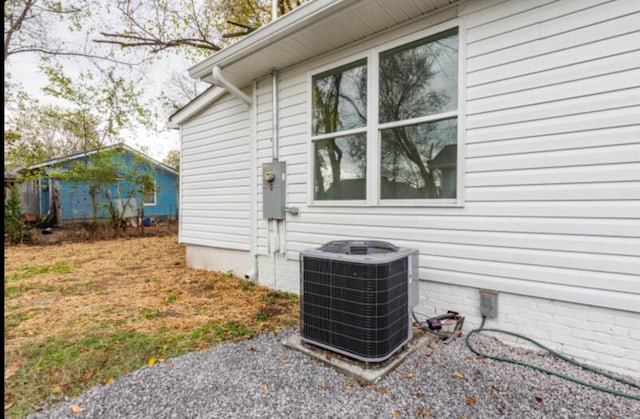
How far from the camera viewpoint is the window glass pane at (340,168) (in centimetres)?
337

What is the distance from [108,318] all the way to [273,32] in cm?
351

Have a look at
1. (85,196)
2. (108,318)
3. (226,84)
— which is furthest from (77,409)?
(85,196)

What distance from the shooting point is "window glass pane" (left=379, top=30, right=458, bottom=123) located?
283 cm

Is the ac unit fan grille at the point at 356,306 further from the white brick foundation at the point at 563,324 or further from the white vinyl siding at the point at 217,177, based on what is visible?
the white vinyl siding at the point at 217,177

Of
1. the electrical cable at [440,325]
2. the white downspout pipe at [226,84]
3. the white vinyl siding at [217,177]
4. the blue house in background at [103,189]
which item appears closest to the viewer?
the electrical cable at [440,325]

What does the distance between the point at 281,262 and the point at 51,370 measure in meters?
2.42

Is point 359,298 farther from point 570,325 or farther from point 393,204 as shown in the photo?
point 570,325

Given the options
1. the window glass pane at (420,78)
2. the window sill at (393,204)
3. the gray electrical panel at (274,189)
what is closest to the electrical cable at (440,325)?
the window sill at (393,204)

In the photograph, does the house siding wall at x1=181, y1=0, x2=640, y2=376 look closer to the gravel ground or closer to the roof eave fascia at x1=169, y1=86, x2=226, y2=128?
the gravel ground

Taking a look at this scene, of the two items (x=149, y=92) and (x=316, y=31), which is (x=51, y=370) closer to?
(x=316, y=31)

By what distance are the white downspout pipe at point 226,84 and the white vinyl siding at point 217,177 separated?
0.30m

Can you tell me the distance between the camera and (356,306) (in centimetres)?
227

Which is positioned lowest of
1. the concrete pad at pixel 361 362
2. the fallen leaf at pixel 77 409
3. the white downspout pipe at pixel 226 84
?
the fallen leaf at pixel 77 409

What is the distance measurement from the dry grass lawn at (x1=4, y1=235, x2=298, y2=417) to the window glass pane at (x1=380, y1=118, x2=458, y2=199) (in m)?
1.77
